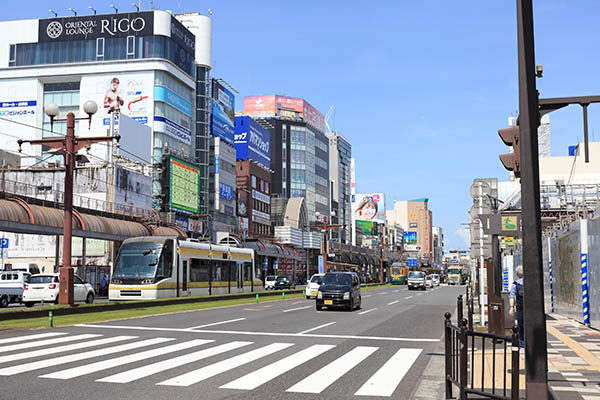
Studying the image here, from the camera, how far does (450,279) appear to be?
346 ft

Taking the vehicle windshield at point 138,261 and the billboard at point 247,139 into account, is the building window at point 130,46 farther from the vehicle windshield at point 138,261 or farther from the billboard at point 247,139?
the vehicle windshield at point 138,261

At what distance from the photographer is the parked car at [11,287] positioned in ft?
115

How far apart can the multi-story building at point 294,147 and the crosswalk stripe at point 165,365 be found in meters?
120

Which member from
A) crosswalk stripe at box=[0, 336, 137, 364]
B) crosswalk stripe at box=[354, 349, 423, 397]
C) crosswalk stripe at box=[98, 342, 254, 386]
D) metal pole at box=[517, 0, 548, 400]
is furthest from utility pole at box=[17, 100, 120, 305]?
metal pole at box=[517, 0, 548, 400]

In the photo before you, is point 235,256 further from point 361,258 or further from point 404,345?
point 361,258

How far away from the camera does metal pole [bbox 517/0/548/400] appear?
6840 millimetres

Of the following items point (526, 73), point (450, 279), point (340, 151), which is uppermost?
point (340, 151)

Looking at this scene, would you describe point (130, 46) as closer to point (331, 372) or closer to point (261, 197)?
point (261, 197)

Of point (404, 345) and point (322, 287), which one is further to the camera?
point (322, 287)

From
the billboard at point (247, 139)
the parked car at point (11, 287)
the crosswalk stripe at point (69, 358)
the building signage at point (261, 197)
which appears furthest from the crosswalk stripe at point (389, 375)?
the billboard at point (247, 139)

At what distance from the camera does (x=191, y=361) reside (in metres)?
11.8

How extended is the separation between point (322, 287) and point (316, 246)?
80.9 meters

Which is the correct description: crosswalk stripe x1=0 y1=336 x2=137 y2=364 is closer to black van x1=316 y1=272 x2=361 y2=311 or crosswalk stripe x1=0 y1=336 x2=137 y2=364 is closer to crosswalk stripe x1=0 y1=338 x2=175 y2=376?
crosswalk stripe x1=0 y1=338 x2=175 y2=376

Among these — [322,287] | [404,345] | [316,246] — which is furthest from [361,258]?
[404,345]
